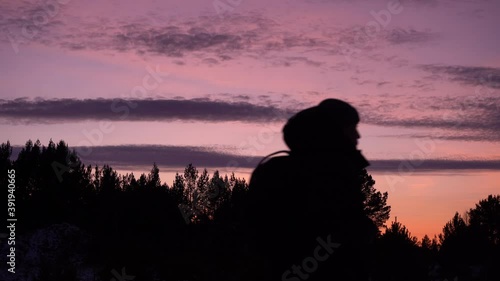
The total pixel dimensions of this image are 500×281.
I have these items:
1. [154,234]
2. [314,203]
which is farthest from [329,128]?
[154,234]

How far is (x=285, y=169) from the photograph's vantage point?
3611 millimetres

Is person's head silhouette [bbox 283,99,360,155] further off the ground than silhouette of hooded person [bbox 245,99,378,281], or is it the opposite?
person's head silhouette [bbox 283,99,360,155]

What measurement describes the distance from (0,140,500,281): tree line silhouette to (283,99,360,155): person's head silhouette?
26 cm

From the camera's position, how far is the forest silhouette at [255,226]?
11.5 ft

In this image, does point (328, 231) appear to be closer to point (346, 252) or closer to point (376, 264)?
point (346, 252)

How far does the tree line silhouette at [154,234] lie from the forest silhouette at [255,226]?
0.10 m

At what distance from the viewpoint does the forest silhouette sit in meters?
3.51

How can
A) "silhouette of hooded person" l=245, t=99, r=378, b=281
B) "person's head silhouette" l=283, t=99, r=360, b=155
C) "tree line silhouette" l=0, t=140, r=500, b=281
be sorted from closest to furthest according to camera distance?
"silhouette of hooded person" l=245, t=99, r=378, b=281 → "person's head silhouette" l=283, t=99, r=360, b=155 → "tree line silhouette" l=0, t=140, r=500, b=281

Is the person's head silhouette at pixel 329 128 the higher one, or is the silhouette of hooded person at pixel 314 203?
the person's head silhouette at pixel 329 128

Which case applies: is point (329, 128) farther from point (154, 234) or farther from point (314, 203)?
point (154, 234)

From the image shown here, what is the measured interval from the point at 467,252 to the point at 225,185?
1000 inches

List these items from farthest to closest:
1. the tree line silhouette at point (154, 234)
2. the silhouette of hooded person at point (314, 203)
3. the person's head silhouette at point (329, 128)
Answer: the tree line silhouette at point (154, 234) < the person's head silhouette at point (329, 128) < the silhouette of hooded person at point (314, 203)

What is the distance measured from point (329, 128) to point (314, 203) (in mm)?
449

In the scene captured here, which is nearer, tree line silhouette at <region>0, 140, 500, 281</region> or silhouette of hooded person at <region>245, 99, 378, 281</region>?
silhouette of hooded person at <region>245, 99, 378, 281</region>
